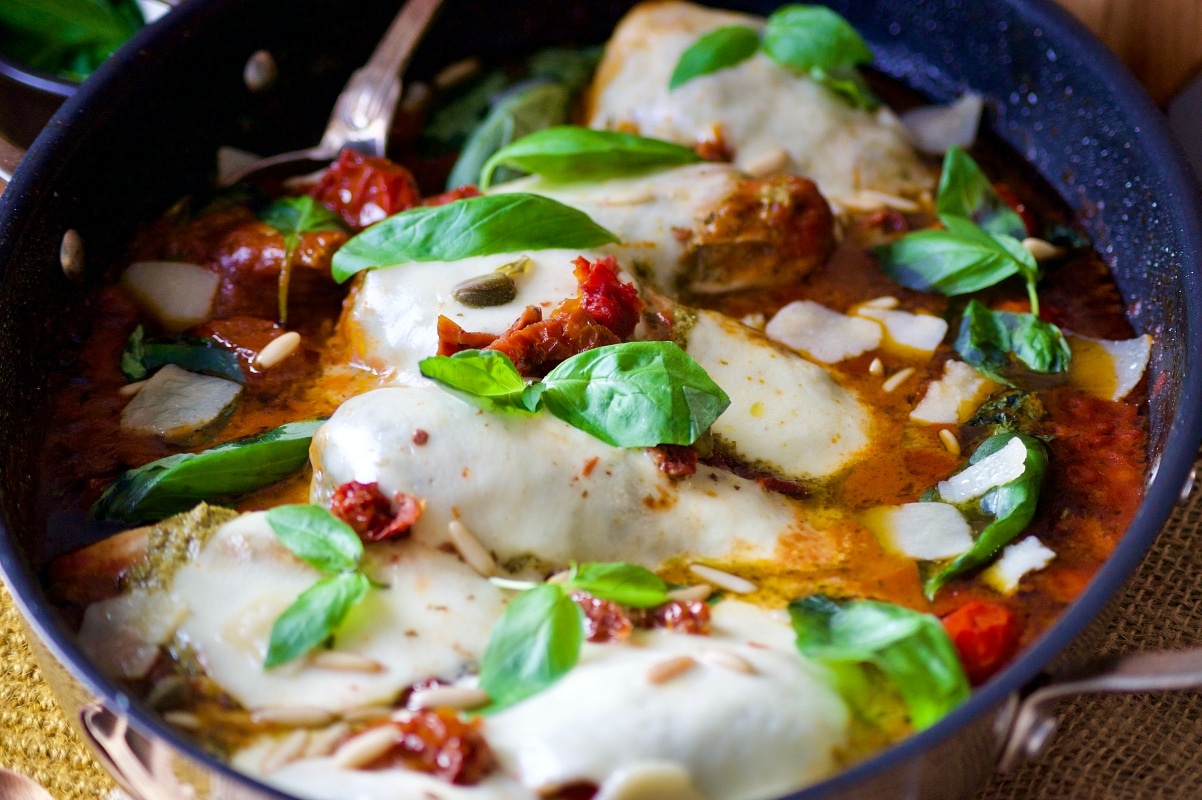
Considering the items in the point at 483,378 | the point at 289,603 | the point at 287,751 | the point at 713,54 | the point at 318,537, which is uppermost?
the point at 713,54

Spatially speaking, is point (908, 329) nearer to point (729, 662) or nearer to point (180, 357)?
point (729, 662)

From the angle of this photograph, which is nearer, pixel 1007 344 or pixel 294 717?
pixel 294 717

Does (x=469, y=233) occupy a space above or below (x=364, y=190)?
above

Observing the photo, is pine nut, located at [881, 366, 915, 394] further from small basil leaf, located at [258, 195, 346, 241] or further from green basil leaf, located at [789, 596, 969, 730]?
small basil leaf, located at [258, 195, 346, 241]

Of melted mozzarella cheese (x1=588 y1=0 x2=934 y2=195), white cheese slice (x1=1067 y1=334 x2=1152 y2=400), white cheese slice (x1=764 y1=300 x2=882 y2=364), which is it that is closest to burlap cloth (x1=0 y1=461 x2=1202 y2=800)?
white cheese slice (x1=1067 y1=334 x2=1152 y2=400)

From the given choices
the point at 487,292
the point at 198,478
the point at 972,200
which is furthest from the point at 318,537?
the point at 972,200

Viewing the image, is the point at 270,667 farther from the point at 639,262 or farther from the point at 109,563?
the point at 639,262

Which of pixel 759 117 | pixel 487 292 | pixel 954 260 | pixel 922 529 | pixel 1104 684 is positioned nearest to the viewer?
pixel 1104 684
